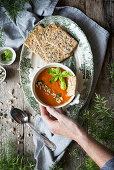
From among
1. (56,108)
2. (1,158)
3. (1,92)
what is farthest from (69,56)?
(1,158)

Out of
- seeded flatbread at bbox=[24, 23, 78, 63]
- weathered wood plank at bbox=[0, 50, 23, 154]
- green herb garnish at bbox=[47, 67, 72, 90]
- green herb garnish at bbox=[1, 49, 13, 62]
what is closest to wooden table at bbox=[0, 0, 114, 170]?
weathered wood plank at bbox=[0, 50, 23, 154]

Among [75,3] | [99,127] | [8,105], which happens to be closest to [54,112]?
[99,127]

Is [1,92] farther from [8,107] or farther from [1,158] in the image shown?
[1,158]

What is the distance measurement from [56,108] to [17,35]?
1.22m

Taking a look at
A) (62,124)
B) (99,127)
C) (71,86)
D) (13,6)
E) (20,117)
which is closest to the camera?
(62,124)

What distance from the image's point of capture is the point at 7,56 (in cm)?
296

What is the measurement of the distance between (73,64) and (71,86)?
0.44 m

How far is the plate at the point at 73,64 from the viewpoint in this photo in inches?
113

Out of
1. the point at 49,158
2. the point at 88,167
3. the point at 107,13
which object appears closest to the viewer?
the point at 88,167

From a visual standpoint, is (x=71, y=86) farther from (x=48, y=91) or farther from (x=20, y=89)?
(x=20, y=89)

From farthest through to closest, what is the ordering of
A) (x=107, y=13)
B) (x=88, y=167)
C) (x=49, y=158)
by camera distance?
1. (x=107, y=13)
2. (x=49, y=158)
3. (x=88, y=167)

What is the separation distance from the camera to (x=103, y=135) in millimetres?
2670

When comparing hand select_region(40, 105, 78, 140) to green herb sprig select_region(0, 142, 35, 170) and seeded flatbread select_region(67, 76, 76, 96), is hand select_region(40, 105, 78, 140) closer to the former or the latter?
seeded flatbread select_region(67, 76, 76, 96)

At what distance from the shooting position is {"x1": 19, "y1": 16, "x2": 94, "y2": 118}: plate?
2861 millimetres
